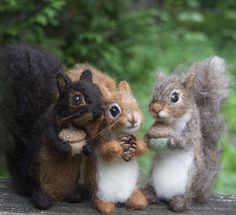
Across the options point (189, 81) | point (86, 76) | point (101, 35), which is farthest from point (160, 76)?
point (101, 35)

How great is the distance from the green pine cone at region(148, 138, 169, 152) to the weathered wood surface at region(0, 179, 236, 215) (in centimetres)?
17

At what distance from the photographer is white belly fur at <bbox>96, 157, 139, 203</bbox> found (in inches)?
51.8

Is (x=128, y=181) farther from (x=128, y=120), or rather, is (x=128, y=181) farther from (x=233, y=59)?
(x=233, y=59)

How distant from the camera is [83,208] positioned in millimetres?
1374

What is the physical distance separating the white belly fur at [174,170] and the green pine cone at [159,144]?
38 mm

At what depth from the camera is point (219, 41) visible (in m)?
4.48

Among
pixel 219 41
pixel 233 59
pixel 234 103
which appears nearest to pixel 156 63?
pixel 234 103

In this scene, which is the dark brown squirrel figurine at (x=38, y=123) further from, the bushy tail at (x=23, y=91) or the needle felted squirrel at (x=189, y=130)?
the needle felted squirrel at (x=189, y=130)

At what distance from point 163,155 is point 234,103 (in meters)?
2.11

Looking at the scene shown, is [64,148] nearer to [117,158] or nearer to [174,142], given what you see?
[117,158]

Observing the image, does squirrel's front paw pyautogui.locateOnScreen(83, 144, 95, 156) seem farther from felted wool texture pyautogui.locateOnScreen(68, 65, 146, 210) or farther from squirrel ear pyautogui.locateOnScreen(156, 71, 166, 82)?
squirrel ear pyautogui.locateOnScreen(156, 71, 166, 82)

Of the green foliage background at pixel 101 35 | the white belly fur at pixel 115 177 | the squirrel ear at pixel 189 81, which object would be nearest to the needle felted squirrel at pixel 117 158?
the white belly fur at pixel 115 177

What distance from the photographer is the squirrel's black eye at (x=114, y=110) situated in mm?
1262

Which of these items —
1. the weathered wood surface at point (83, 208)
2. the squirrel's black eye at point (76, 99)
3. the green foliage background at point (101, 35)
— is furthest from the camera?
the green foliage background at point (101, 35)
